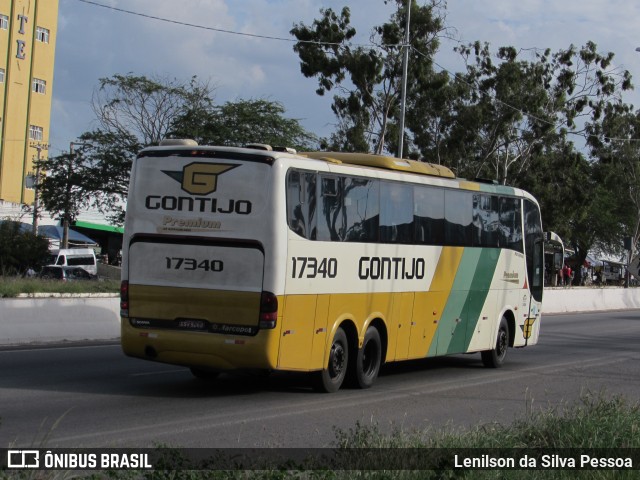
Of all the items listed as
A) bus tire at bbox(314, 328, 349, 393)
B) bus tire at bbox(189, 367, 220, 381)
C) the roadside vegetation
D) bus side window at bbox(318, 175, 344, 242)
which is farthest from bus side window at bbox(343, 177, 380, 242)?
the roadside vegetation

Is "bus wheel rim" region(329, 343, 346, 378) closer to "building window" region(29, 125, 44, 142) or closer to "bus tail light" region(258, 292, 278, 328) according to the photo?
"bus tail light" region(258, 292, 278, 328)

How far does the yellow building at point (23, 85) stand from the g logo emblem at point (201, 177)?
5385 cm

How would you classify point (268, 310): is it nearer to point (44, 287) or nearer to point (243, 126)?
point (44, 287)

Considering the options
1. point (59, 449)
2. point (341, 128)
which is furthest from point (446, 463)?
point (341, 128)

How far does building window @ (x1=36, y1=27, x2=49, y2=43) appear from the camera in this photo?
68250 millimetres

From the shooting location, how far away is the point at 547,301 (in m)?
38.1

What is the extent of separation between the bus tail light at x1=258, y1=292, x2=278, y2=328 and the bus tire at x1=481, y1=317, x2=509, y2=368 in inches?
289

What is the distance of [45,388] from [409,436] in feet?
19.7

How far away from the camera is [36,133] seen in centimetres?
6844

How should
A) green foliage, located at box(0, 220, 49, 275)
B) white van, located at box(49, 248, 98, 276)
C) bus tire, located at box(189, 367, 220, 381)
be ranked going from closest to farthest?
bus tire, located at box(189, 367, 220, 381), green foliage, located at box(0, 220, 49, 275), white van, located at box(49, 248, 98, 276)

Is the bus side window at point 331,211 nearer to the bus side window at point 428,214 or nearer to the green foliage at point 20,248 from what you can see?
the bus side window at point 428,214

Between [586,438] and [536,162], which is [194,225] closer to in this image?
[586,438]

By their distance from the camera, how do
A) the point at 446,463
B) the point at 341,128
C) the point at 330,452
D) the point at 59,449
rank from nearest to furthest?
the point at 446,463, the point at 59,449, the point at 330,452, the point at 341,128

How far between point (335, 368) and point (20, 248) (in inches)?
1169
